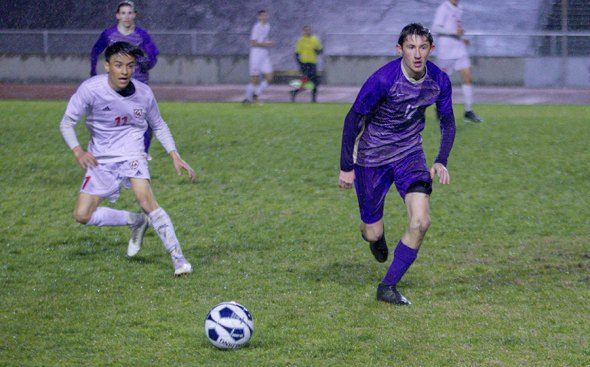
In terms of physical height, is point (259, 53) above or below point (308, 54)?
above

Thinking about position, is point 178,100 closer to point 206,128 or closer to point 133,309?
point 206,128

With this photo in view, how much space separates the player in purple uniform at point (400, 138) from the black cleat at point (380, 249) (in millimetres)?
325

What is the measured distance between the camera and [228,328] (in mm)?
5426

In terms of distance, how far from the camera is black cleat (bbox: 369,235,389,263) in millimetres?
7320

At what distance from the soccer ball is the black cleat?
2.03m

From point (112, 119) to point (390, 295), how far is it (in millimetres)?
2610

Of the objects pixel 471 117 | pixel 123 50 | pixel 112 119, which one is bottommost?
pixel 471 117

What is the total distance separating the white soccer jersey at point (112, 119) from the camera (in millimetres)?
7434

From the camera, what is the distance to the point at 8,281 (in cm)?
736

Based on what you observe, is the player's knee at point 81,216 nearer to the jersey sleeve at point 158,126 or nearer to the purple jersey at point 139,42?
the jersey sleeve at point 158,126

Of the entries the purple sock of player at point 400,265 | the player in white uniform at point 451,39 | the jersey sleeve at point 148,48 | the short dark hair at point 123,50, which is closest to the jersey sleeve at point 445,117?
the purple sock of player at point 400,265

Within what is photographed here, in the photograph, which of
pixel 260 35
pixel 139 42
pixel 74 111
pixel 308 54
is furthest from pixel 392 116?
pixel 308 54

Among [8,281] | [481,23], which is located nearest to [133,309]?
[8,281]

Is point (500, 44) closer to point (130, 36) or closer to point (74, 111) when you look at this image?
point (130, 36)
